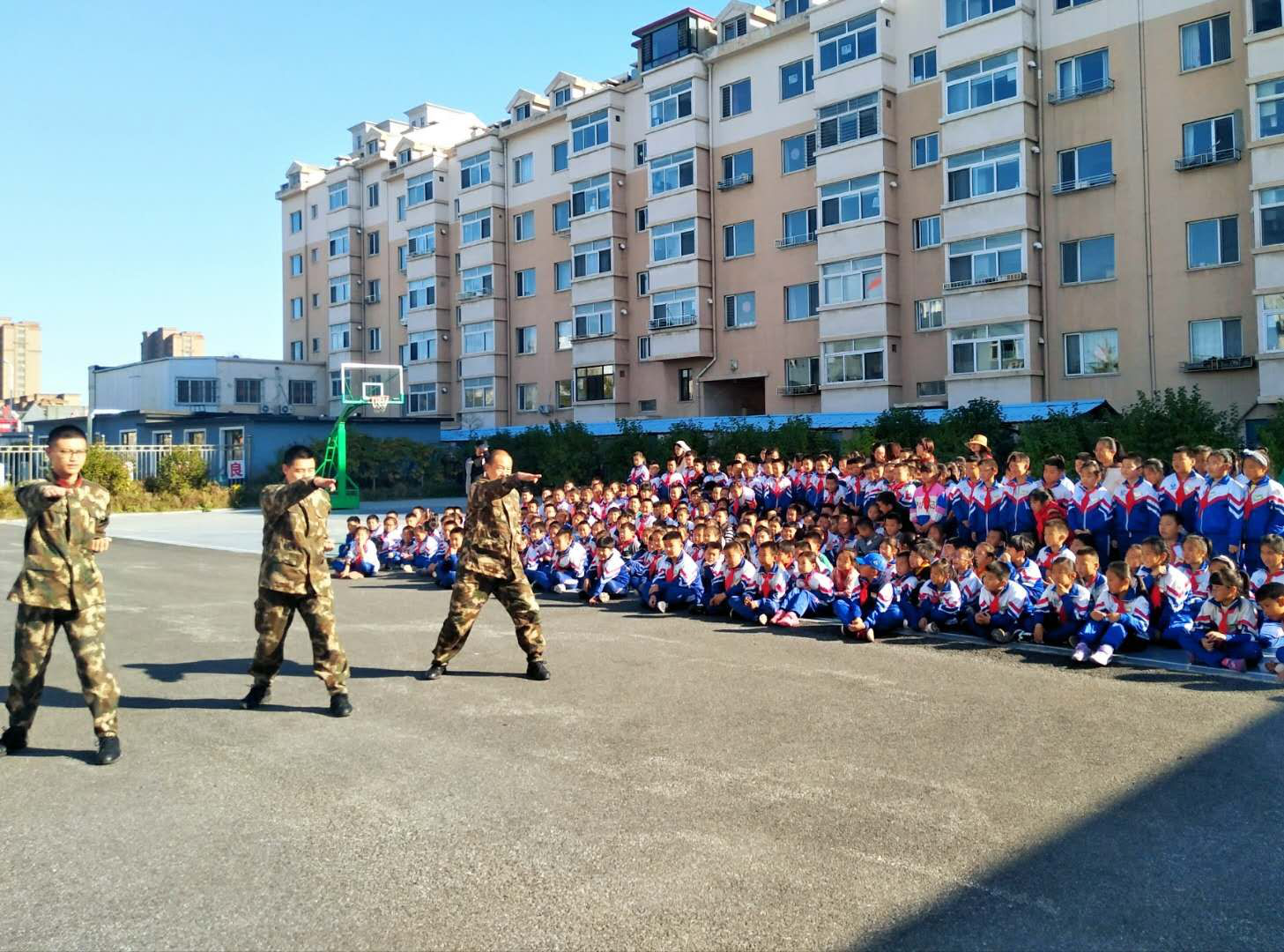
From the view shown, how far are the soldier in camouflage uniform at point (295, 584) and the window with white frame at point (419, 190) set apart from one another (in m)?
47.4

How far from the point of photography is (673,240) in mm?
39969

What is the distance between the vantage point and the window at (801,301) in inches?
1427

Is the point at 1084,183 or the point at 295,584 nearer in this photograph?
the point at 295,584

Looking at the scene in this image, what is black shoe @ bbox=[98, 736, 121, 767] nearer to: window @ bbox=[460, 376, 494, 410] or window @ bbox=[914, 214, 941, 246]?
window @ bbox=[914, 214, 941, 246]

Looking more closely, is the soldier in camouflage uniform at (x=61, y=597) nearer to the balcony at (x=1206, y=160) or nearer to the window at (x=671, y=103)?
the balcony at (x=1206, y=160)

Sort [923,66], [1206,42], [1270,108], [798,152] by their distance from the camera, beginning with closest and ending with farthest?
[1270,108], [1206,42], [923,66], [798,152]

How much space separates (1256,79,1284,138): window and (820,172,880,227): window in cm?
1093

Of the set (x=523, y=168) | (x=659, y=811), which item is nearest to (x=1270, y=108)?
(x=659, y=811)

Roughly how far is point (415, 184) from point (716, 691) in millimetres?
49602

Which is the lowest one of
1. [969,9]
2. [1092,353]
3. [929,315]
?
[1092,353]

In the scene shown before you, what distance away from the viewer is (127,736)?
22.8 feet

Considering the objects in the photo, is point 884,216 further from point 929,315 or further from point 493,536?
point 493,536

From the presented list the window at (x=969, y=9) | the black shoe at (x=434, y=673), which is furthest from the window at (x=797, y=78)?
the black shoe at (x=434, y=673)

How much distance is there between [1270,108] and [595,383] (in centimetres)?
2577
